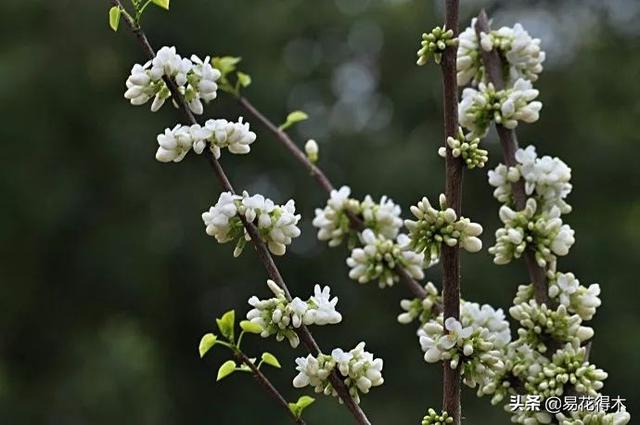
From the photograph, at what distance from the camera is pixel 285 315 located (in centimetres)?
70

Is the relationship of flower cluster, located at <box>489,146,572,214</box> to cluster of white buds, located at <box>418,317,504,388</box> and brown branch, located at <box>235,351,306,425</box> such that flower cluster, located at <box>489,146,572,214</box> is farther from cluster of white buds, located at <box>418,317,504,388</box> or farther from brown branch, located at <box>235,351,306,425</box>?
brown branch, located at <box>235,351,306,425</box>

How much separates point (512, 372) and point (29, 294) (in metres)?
4.64

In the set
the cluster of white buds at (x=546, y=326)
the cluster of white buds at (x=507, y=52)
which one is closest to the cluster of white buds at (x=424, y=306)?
the cluster of white buds at (x=546, y=326)

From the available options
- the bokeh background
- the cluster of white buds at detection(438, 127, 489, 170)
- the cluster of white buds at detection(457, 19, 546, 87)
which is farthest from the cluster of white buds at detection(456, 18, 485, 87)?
the bokeh background

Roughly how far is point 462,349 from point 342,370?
96 mm

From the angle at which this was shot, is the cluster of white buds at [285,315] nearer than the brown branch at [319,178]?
Yes

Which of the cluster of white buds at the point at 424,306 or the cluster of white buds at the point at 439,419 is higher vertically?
the cluster of white buds at the point at 424,306

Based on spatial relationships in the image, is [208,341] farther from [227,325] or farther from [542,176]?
[542,176]

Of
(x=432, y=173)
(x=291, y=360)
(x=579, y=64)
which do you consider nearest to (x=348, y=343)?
(x=291, y=360)

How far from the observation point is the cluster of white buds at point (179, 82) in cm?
Answer: 73

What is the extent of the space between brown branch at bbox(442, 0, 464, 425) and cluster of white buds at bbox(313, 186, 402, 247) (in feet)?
0.89

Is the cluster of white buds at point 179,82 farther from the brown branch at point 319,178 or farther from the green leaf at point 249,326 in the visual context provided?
the brown branch at point 319,178

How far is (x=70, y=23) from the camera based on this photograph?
17.4 ft

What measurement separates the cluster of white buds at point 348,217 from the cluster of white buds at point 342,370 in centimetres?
32
